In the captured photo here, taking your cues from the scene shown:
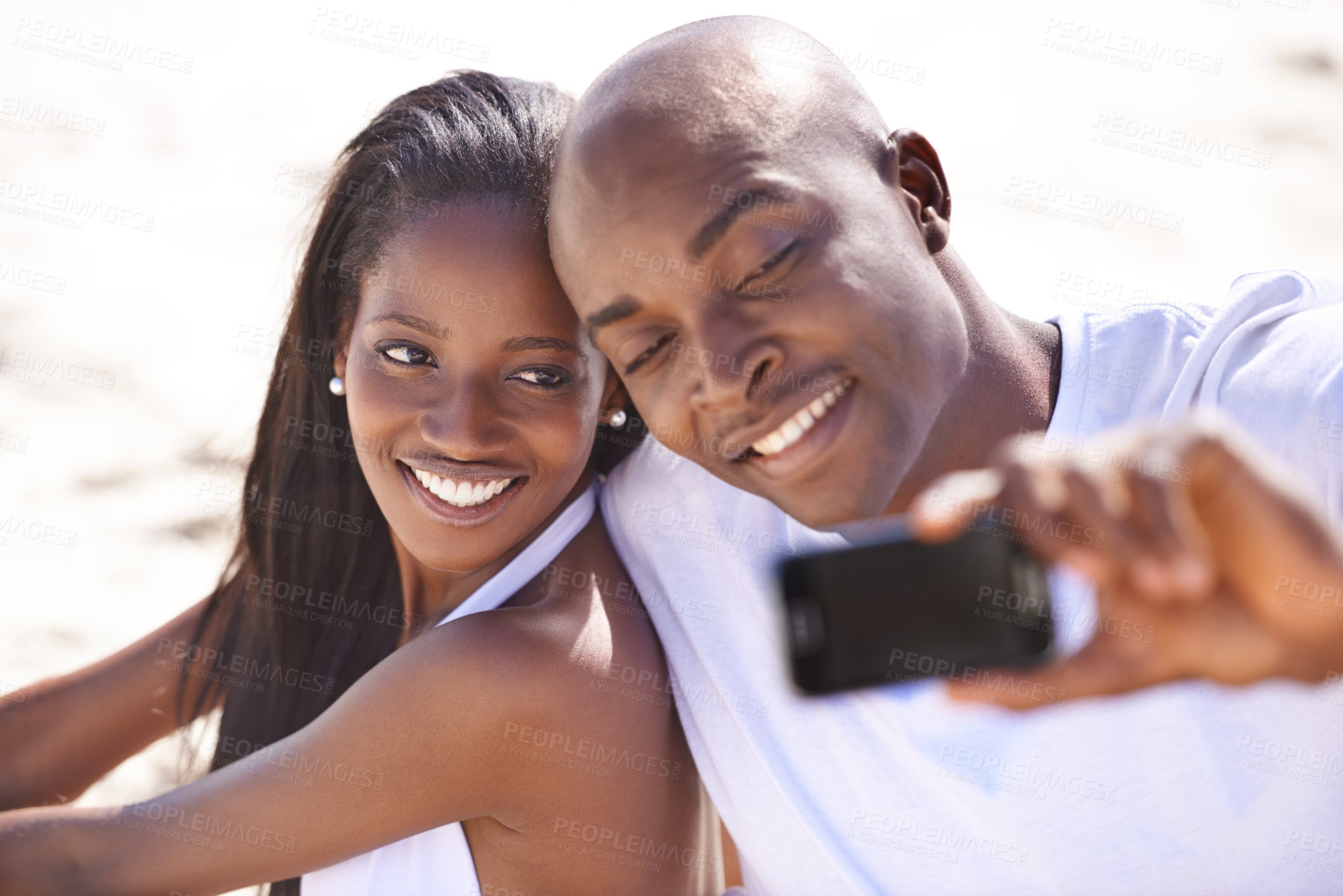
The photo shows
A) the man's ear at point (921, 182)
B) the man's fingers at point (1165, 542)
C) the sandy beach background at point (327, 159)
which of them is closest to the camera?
the man's fingers at point (1165, 542)

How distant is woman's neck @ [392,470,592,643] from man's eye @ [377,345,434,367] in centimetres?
41

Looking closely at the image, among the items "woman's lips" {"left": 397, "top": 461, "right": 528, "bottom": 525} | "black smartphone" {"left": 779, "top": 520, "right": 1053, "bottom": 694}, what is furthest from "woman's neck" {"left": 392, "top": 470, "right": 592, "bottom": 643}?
"black smartphone" {"left": 779, "top": 520, "right": 1053, "bottom": 694}

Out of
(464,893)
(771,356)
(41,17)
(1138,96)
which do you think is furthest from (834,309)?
(41,17)

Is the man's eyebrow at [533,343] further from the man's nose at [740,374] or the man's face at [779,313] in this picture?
the man's nose at [740,374]

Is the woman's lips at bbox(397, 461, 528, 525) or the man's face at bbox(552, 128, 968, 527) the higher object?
the man's face at bbox(552, 128, 968, 527)

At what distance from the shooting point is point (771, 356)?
1827mm

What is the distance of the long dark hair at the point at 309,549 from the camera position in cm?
256

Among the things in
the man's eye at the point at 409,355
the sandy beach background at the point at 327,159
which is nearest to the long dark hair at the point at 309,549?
the man's eye at the point at 409,355

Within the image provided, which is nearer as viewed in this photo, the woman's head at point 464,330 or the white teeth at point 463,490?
the woman's head at point 464,330

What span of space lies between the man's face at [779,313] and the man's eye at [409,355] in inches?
17.9

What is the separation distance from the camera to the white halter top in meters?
2.27

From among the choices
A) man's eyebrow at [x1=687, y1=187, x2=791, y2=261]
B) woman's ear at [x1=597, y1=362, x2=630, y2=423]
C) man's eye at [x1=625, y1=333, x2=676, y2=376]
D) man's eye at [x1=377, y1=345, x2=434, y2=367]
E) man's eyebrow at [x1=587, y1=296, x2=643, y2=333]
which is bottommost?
woman's ear at [x1=597, y1=362, x2=630, y2=423]

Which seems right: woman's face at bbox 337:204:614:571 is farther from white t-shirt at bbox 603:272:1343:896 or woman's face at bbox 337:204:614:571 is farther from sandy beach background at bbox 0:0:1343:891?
sandy beach background at bbox 0:0:1343:891

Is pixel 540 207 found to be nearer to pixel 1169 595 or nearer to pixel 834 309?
pixel 834 309
